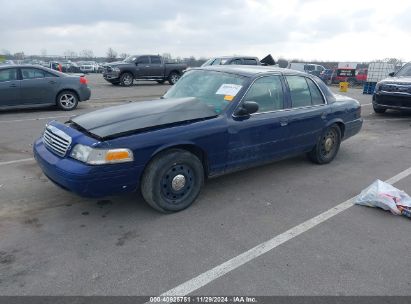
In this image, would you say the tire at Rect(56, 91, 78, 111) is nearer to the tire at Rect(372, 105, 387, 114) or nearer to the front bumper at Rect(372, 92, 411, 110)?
the front bumper at Rect(372, 92, 411, 110)

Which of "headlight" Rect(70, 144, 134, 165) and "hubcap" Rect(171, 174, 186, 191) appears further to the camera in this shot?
"hubcap" Rect(171, 174, 186, 191)

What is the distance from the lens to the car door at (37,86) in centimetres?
1047

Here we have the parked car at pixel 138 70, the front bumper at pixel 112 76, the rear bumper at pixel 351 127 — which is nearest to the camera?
the rear bumper at pixel 351 127

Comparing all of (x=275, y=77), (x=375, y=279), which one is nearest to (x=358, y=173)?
(x=275, y=77)

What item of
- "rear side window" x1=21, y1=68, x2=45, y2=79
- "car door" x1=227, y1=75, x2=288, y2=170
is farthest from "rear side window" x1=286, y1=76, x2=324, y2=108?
"rear side window" x1=21, y1=68, x2=45, y2=79

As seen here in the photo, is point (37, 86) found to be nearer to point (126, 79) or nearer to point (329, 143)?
point (329, 143)

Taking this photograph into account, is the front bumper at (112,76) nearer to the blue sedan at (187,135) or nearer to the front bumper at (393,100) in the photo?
the front bumper at (393,100)

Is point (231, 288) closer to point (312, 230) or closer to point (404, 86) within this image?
point (312, 230)

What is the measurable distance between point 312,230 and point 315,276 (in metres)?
0.85

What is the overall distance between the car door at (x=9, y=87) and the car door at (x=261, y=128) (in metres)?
8.30

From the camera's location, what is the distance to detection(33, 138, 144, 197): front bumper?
347 centimetres

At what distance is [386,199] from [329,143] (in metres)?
1.90

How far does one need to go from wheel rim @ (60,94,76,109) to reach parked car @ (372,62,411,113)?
9548mm

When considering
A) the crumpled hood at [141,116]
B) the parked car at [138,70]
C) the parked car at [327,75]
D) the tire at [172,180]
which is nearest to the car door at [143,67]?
the parked car at [138,70]
